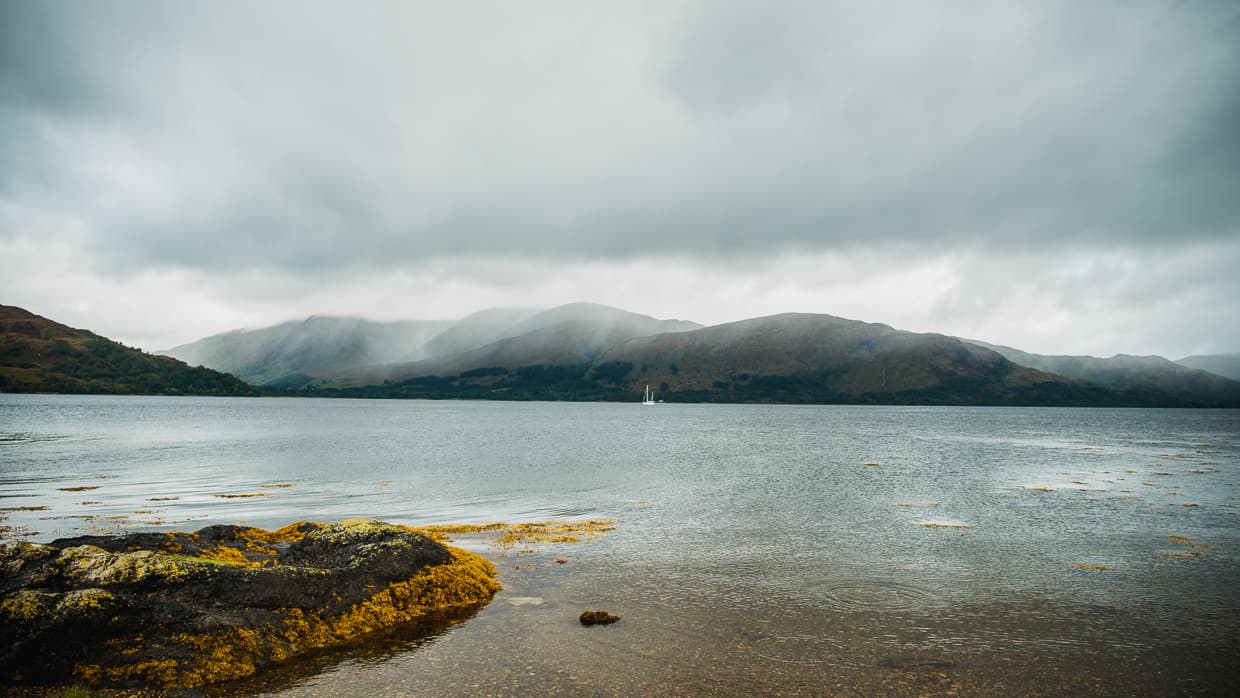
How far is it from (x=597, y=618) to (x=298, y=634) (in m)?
6.38

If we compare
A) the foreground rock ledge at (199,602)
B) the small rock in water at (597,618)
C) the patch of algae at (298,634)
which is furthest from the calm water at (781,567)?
the foreground rock ledge at (199,602)

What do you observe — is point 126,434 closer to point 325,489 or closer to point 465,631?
point 325,489

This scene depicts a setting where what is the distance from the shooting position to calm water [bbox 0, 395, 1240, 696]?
12344 millimetres

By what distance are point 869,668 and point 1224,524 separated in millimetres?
29613

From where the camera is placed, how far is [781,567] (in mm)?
20938

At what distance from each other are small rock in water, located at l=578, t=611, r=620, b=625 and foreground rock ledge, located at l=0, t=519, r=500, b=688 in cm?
301

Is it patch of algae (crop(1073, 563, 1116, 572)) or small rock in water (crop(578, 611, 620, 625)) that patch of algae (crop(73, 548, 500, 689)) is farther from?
patch of algae (crop(1073, 563, 1116, 572))

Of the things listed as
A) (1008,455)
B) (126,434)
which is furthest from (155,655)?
(126,434)

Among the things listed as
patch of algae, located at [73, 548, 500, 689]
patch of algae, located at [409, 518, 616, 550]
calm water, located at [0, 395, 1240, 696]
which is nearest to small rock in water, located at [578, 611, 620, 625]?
calm water, located at [0, 395, 1240, 696]

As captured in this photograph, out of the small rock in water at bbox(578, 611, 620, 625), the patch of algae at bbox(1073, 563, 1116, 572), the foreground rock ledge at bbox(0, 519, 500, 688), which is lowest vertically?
the patch of algae at bbox(1073, 563, 1116, 572)

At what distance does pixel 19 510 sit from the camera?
96.3ft

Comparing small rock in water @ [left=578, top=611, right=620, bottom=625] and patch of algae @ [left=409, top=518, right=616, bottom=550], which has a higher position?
small rock in water @ [left=578, top=611, right=620, bottom=625]

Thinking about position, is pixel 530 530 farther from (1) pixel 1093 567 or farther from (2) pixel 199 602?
(1) pixel 1093 567

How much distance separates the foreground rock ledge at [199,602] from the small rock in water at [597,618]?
3010mm
